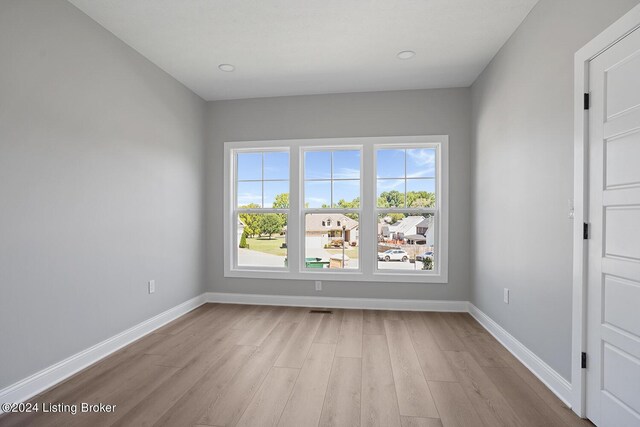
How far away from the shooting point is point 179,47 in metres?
2.90

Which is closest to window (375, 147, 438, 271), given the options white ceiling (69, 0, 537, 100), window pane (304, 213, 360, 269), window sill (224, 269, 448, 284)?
window sill (224, 269, 448, 284)

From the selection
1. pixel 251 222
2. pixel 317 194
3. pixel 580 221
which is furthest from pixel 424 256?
pixel 251 222

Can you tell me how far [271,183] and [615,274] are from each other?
3.45 m

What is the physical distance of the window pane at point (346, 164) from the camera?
402 cm

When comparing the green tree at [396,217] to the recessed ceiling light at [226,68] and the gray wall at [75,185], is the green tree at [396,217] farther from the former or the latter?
the gray wall at [75,185]

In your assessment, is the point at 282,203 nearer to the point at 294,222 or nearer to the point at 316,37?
the point at 294,222

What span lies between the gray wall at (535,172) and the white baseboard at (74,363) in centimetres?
336

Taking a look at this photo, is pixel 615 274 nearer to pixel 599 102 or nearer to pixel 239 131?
pixel 599 102

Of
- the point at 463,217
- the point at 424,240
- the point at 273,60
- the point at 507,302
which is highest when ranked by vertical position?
the point at 273,60

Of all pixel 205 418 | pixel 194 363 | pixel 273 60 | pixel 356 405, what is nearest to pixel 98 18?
pixel 273 60

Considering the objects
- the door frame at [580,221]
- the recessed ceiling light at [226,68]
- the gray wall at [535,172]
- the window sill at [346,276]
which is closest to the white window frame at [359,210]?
the window sill at [346,276]

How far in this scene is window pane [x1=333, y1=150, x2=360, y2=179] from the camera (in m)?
4.02

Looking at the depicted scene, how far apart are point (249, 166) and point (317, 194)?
3.34 ft

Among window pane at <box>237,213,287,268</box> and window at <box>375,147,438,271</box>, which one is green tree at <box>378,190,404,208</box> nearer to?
window at <box>375,147,438,271</box>
